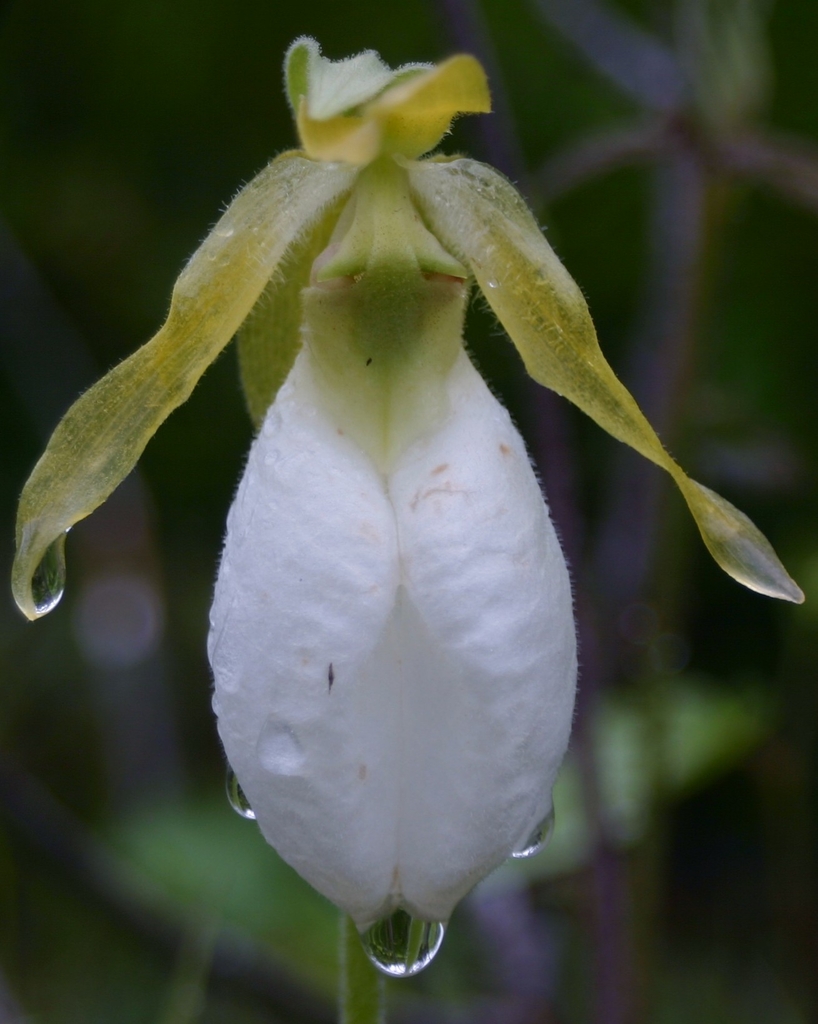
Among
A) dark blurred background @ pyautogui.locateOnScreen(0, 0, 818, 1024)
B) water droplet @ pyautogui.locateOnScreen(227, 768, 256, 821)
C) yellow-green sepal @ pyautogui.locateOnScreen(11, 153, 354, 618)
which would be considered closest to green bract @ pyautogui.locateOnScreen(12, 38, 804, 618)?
yellow-green sepal @ pyautogui.locateOnScreen(11, 153, 354, 618)

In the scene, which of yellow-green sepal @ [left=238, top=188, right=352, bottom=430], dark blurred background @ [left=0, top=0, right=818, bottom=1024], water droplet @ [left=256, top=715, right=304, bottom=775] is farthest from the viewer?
dark blurred background @ [left=0, top=0, right=818, bottom=1024]

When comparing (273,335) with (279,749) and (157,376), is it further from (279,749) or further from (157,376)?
(279,749)

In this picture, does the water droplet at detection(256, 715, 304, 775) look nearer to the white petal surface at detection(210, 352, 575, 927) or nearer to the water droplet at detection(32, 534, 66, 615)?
the white petal surface at detection(210, 352, 575, 927)

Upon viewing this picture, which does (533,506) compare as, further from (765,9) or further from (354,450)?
(765,9)

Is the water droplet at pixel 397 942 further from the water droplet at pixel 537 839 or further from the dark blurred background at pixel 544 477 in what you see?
the dark blurred background at pixel 544 477

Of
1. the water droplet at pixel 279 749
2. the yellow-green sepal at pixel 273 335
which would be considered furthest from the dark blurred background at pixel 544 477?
the water droplet at pixel 279 749

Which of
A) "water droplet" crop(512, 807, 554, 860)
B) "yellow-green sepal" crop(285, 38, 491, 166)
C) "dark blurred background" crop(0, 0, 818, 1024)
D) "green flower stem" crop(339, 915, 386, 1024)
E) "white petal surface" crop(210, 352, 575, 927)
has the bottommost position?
"dark blurred background" crop(0, 0, 818, 1024)

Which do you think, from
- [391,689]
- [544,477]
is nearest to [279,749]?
[391,689]
